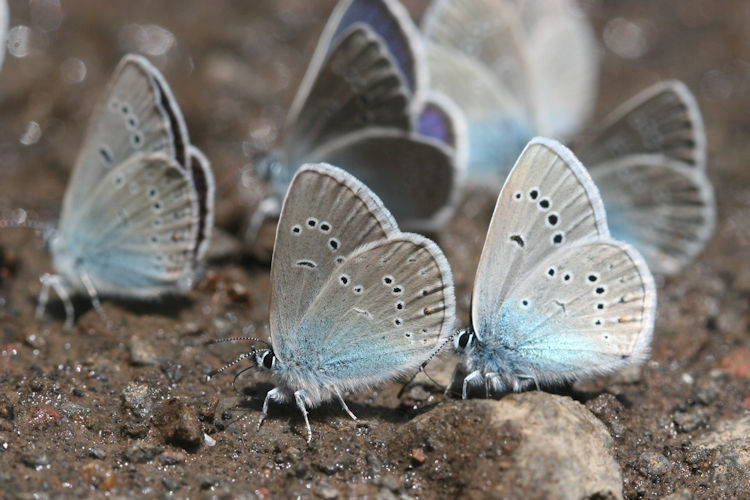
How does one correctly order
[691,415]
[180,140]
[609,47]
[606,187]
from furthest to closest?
[609,47] → [606,187] → [180,140] → [691,415]

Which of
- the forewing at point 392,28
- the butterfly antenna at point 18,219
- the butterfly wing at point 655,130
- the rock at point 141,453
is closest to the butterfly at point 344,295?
the rock at point 141,453

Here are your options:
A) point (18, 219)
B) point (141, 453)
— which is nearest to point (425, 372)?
point (141, 453)

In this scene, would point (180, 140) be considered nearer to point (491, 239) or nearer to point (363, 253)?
point (363, 253)

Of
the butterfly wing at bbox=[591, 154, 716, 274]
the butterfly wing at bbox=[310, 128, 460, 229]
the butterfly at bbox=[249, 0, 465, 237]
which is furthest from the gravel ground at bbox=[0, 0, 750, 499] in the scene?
the butterfly at bbox=[249, 0, 465, 237]

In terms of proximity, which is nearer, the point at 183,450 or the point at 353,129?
the point at 183,450

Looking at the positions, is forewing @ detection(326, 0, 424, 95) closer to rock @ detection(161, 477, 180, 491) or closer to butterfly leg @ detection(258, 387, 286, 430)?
butterfly leg @ detection(258, 387, 286, 430)

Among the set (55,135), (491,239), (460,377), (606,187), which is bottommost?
(55,135)

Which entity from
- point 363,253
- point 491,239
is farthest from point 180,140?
point 491,239
